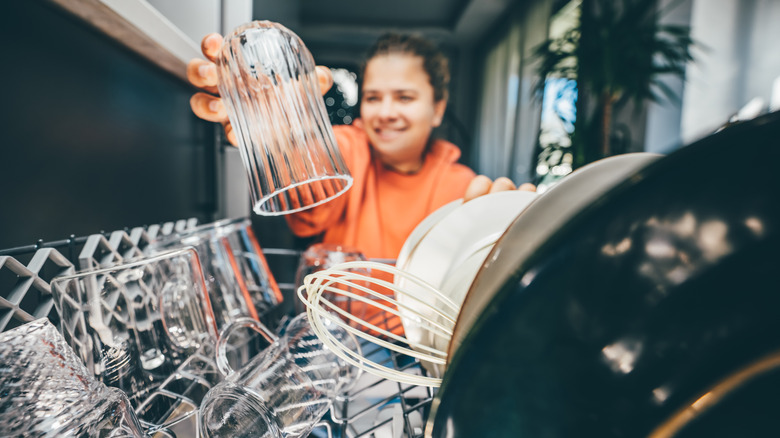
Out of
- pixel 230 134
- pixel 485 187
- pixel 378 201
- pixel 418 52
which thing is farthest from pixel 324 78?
pixel 418 52

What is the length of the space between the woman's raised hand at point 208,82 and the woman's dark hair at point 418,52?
2.58 ft

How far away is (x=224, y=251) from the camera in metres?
0.32

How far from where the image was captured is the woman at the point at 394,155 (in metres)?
0.89

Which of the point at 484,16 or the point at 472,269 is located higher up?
the point at 484,16

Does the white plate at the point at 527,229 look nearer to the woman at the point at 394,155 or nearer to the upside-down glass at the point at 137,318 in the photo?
the upside-down glass at the point at 137,318

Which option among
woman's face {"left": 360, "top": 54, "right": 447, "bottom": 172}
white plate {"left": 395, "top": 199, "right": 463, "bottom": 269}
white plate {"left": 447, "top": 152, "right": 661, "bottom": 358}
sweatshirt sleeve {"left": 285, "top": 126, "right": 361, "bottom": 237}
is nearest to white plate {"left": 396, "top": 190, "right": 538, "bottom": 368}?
white plate {"left": 395, "top": 199, "right": 463, "bottom": 269}

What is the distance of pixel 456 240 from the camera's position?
1.01 ft

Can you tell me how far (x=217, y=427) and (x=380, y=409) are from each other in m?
0.11

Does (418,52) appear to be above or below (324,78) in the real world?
above

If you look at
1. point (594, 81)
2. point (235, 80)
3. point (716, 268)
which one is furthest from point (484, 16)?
point (716, 268)

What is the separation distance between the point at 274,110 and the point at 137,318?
0.19 metres

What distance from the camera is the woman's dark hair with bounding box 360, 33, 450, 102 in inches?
41.8

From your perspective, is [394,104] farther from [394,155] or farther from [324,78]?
[324,78]

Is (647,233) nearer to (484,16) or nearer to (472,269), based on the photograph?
(472,269)
